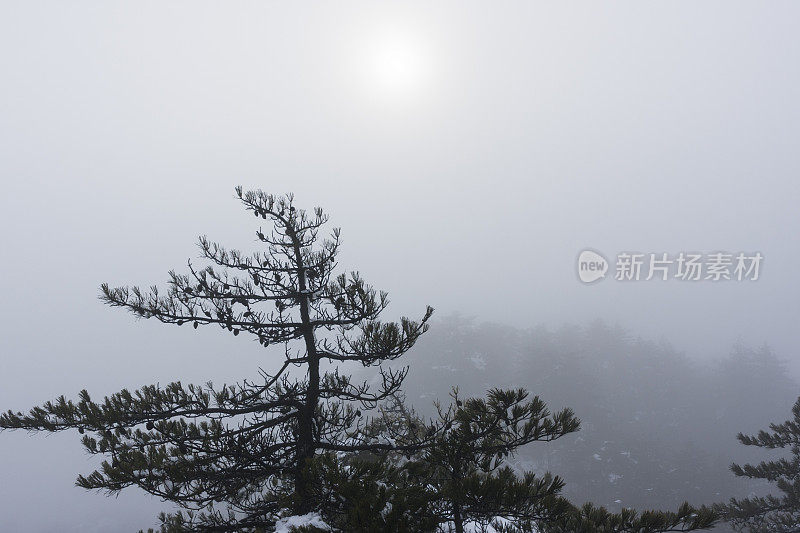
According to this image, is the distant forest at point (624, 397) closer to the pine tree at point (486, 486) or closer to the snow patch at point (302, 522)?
the pine tree at point (486, 486)

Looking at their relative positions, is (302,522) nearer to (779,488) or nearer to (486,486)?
(486,486)

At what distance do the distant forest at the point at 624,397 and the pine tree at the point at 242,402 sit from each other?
31953mm

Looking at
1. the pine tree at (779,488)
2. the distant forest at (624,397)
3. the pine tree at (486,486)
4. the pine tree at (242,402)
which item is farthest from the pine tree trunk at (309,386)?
the distant forest at (624,397)

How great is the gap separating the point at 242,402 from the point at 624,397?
46.3 m

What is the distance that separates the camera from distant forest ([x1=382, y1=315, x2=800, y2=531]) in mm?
29172

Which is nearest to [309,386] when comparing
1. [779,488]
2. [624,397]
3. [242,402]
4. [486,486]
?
[242,402]

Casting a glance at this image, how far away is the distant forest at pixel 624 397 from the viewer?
29.2 meters

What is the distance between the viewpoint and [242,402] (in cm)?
589

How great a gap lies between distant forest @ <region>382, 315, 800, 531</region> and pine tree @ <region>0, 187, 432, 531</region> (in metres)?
32.0

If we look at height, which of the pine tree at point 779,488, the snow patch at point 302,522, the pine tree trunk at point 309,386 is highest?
the pine tree trunk at point 309,386

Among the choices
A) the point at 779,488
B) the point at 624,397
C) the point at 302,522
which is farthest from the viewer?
the point at 624,397

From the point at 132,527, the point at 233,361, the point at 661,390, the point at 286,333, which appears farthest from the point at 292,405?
the point at 233,361

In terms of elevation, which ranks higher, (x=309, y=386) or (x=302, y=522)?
(x=309, y=386)

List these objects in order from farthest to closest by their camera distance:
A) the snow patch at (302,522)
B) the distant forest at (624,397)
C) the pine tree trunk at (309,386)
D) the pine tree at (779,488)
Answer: the distant forest at (624,397) < the pine tree at (779,488) < the pine tree trunk at (309,386) < the snow patch at (302,522)
